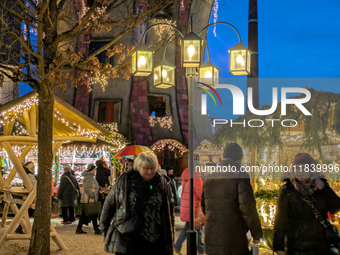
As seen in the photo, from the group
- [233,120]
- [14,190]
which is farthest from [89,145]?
[233,120]

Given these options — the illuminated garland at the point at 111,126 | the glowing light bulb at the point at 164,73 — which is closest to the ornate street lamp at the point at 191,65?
the glowing light bulb at the point at 164,73

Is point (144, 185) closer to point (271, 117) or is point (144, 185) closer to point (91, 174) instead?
point (271, 117)

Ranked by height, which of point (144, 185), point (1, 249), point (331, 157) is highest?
point (331, 157)

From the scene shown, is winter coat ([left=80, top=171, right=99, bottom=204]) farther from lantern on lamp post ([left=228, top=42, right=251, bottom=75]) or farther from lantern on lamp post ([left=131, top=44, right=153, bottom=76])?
lantern on lamp post ([left=228, top=42, right=251, bottom=75])

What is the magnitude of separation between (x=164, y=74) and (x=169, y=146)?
49.5 feet

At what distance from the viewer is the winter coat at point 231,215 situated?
14.9ft

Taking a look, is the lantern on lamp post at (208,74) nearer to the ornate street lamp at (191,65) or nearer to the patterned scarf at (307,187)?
the ornate street lamp at (191,65)

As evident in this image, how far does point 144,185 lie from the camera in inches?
175

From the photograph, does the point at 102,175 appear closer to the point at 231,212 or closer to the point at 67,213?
the point at 67,213

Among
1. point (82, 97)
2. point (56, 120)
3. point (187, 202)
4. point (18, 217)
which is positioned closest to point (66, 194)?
point (56, 120)

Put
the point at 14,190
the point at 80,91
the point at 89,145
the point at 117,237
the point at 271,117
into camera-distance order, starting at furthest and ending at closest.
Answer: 1. the point at 80,91
2. the point at 89,145
3. the point at 14,190
4. the point at 271,117
5. the point at 117,237

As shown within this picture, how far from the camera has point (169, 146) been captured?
2206 cm

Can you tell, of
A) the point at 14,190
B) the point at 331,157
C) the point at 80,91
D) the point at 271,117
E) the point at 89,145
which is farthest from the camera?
the point at 80,91

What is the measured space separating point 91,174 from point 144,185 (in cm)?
667
